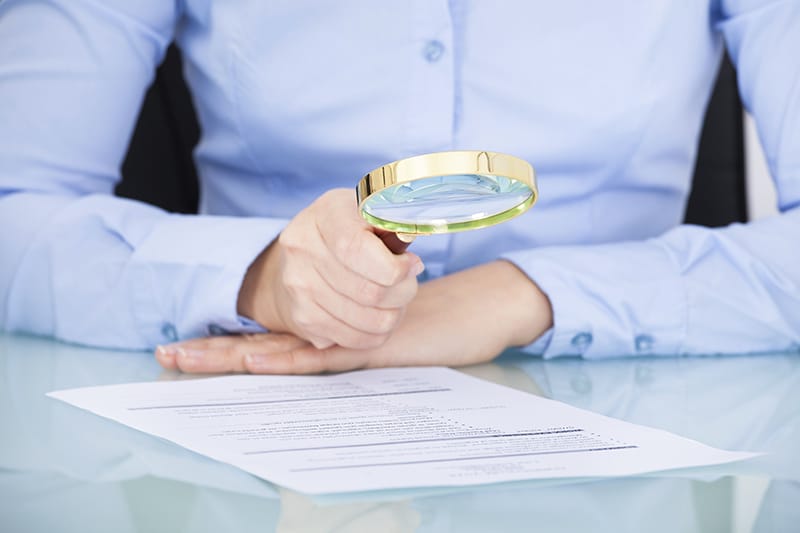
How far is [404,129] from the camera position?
100cm

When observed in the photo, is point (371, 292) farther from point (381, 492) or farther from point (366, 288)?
point (381, 492)

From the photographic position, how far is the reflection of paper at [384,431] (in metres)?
0.47

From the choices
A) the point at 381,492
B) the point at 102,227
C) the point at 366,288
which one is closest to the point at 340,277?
the point at 366,288

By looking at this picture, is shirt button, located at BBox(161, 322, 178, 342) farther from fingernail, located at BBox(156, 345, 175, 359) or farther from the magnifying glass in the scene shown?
the magnifying glass

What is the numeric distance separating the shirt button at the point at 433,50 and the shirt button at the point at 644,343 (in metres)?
0.37

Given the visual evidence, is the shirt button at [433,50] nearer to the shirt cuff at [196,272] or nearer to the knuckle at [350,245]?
the shirt cuff at [196,272]

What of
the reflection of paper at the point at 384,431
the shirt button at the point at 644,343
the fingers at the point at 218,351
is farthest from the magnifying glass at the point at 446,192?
the shirt button at the point at 644,343

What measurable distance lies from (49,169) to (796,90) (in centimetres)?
85

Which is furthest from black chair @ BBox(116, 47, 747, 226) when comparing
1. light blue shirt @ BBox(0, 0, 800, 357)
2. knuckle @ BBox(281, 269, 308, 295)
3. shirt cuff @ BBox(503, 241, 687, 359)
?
knuckle @ BBox(281, 269, 308, 295)

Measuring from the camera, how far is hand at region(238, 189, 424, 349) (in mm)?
623

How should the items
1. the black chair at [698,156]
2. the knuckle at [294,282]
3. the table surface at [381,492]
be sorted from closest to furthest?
the table surface at [381,492] < the knuckle at [294,282] < the black chair at [698,156]

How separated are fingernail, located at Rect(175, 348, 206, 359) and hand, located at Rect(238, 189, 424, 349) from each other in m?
0.08

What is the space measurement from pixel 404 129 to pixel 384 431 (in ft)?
1.71

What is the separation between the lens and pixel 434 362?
783 millimetres
